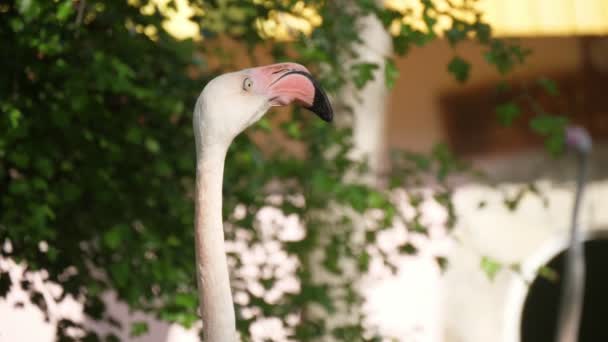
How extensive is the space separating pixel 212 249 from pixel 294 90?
0.33 m

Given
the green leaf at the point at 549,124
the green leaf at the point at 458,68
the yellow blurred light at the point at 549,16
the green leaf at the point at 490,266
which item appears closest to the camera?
the green leaf at the point at 458,68

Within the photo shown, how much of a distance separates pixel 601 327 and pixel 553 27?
3.04m

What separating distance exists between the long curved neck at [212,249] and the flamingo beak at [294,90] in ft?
0.48

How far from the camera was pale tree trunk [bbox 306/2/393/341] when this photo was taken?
417 cm

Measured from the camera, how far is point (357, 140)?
17.2ft

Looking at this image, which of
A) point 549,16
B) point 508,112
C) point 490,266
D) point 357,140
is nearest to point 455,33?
point 508,112

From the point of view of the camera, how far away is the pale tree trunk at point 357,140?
417 centimetres

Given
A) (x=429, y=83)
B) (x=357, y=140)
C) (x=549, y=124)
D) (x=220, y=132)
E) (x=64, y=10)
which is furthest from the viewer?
(x=429, y=83)

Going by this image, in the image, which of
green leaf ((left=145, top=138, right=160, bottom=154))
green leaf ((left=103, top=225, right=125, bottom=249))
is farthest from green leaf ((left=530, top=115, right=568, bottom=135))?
green leaf ((left=103, top=225, right=125, bottom=249))

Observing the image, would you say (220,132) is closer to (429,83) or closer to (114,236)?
(114,236)

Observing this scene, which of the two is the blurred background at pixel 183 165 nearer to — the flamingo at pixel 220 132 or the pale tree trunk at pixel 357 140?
the pale tree trunk at pixel 357 140

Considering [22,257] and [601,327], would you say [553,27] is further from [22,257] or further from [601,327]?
[22,257]

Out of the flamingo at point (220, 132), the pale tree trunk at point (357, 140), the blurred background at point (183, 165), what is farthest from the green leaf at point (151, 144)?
the flamingo at point (220, 132)

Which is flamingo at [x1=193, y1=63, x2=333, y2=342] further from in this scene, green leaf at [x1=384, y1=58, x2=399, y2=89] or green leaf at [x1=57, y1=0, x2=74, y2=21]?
green leaf at [x1=384, y1=58, x2=399, y2=89]
